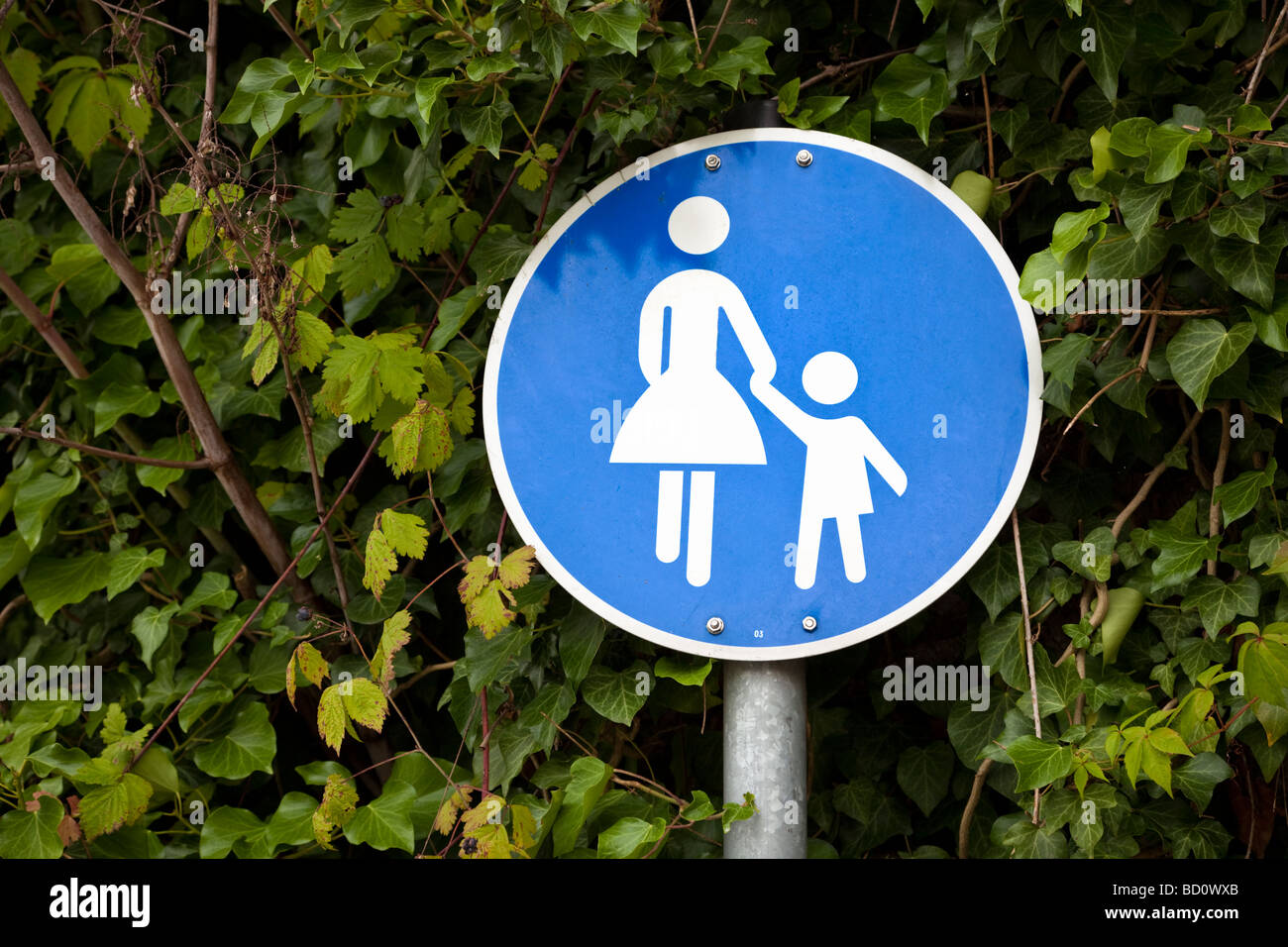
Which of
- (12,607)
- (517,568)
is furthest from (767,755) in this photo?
(12,607)

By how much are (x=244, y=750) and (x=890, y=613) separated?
41.8 inches

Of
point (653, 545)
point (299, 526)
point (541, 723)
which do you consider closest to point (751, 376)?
point (653, 545)

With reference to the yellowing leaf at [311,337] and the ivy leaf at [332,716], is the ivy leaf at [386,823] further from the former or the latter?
the yellowing leaf at [311,337]

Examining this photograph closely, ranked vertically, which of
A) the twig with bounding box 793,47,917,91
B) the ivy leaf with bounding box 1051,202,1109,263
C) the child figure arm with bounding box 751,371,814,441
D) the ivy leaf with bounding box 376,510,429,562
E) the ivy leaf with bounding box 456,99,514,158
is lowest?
the ivy leaf with bounding box 376,510,429,562

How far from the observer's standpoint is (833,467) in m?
1.29

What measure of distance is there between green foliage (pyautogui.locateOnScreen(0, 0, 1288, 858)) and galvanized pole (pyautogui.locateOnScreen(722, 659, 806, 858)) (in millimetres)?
33

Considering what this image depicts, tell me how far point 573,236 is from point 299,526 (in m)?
0.74

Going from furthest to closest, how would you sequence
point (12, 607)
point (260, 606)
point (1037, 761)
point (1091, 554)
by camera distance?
point (12, 607) → point (260, 606) → point (1091, 554) → point (1037, 761)

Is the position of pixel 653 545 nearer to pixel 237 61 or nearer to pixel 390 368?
pixel 390 368

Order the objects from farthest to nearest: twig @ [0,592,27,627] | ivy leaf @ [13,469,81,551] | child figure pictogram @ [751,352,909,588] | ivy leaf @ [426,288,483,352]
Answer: twig @ [0,592,27,627], ivy leaf @ [13,469,81,551], ivy leaf @ [426,288,483,352], child figure pictogram @ [751,352,909,588]

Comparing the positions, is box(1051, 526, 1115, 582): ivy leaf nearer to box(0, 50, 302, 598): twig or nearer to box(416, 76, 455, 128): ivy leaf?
box(416, 76, 455, 128): ivy leaf

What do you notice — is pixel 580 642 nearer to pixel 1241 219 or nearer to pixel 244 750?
pixel 244 750

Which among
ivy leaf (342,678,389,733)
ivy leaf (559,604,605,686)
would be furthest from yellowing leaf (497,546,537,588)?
ivy leaf (342,678,389,733)

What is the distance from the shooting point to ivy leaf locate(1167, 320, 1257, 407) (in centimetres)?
137
